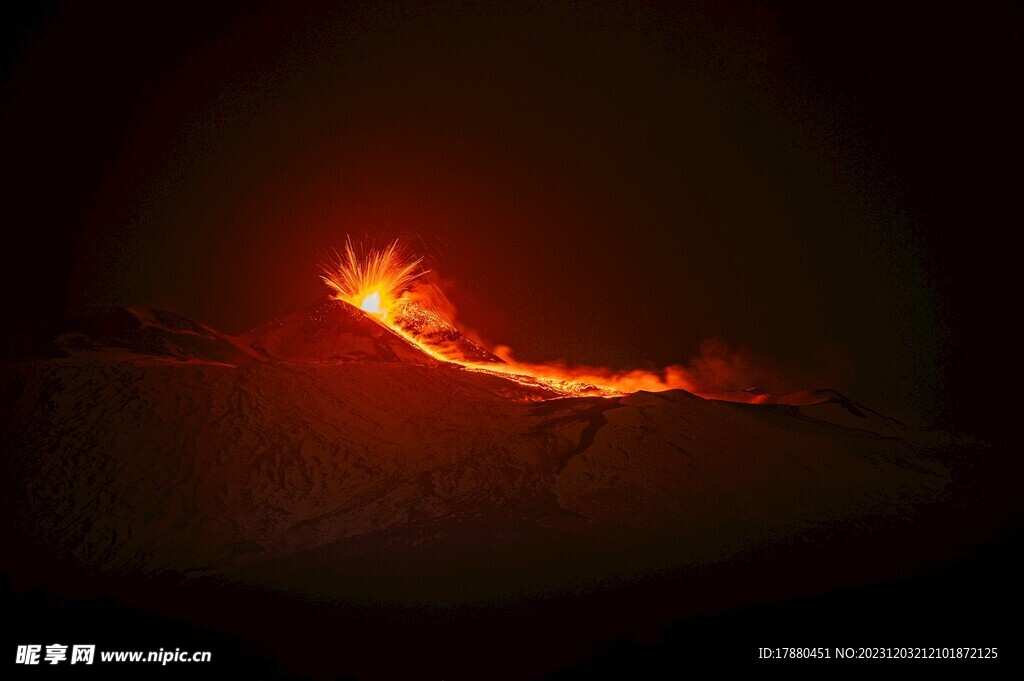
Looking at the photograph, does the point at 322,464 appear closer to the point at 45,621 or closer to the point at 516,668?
the point at 45,621

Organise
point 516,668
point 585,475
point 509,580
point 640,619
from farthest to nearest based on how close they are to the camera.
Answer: point 585,475
point 509,580
point 640,619
point 516,668

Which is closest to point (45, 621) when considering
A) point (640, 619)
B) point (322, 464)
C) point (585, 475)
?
point (322, 464)

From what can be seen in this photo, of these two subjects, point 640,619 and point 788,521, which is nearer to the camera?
point 640,619

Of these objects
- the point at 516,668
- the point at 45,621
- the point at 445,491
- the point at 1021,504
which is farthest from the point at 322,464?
the point at 1021,504

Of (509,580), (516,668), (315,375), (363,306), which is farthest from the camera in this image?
(363,306)

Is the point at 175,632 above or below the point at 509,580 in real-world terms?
below

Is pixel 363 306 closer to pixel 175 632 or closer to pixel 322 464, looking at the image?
pixel 322 464

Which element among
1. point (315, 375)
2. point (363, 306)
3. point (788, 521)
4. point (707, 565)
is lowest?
point (707, 565)
